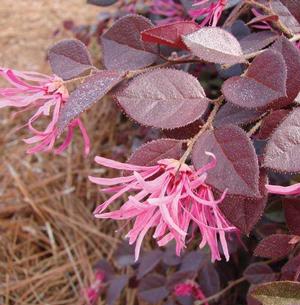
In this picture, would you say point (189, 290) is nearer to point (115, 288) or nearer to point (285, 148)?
point (115, 288)

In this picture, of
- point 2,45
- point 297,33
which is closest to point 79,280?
point 297,33

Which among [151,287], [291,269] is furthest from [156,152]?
[151,287]

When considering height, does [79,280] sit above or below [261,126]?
below

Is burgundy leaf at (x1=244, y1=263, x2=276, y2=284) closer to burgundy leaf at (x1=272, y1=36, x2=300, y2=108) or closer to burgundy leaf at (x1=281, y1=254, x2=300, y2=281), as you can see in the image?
burgundy leaf at (x1=281, y1=254, x2=300, y2=281)

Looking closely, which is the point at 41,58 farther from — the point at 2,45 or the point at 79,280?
the point at 79,280

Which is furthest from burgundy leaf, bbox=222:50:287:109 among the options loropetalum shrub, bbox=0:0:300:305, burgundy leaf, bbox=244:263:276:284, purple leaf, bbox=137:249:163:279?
purple leaf, bbox=137:249:163:279
